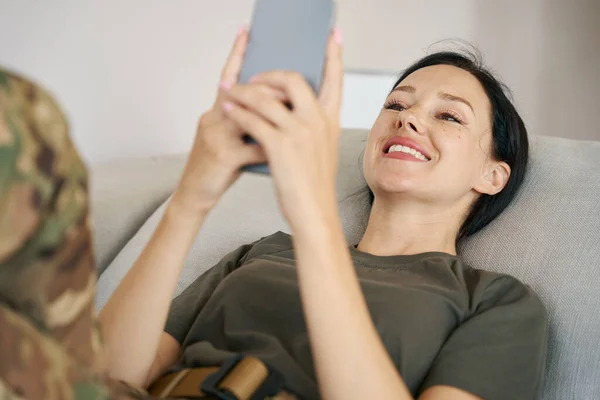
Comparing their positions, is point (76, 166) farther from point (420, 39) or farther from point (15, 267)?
point (420, 39)

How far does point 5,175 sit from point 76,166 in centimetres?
6

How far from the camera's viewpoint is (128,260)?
138 centimetres

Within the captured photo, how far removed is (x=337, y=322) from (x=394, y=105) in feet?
2.01

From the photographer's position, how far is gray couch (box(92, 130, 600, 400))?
3.43ft

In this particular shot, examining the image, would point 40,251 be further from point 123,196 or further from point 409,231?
point 123,196

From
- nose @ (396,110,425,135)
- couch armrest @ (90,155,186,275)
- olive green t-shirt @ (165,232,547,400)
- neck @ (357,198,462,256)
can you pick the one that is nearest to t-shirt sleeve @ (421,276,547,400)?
olive green t-shirt @ (165,232,547,400)

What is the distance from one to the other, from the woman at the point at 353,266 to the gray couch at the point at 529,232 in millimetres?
61

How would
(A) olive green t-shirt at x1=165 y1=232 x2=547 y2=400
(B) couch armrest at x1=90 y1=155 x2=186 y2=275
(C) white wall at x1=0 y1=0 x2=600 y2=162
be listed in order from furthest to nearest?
(C) white wall at x1=0 y1=0 x2=600 y2=162, (B) couch armrest at x1=90 y1=155 x2=186 y2=275, (A) olive green t-shirt at x1=165 y1=232 x2=547 y2=400

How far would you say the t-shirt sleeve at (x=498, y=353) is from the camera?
0.88 meters

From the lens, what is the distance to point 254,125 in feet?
2.29

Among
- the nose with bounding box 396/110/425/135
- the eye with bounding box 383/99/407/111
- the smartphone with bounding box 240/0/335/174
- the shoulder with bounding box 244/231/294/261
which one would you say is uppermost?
the smartphone with bounding box 240/0/335/174

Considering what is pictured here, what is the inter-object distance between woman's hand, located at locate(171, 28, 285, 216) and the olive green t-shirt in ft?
0.79

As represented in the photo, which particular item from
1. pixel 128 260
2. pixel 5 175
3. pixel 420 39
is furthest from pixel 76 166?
pixel 420 39

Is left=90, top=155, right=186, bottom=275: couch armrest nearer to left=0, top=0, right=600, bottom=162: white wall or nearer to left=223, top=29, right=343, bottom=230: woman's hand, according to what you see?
left=0, top=0, right=600, bottom=162: white wall
